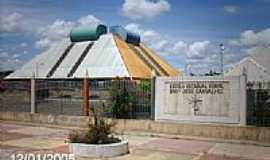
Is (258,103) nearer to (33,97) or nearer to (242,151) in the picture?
(242,151)

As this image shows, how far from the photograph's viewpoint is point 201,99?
12797 mm

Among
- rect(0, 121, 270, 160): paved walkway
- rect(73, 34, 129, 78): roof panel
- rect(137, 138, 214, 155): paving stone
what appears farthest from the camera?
rect(73, 34, 129, 78): roof panel

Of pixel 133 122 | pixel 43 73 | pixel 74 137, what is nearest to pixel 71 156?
pixel 74 137

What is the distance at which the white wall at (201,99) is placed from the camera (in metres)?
12.2

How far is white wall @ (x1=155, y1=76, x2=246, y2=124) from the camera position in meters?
12.2

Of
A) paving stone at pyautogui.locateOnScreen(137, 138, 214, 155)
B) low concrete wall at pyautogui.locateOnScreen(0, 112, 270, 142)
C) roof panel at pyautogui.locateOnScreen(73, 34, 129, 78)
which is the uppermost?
roof panel at pyautogui.locateOnScreen(73, 34, 129, 78)

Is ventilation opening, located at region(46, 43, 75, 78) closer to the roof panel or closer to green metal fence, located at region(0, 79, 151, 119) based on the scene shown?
the roof panel

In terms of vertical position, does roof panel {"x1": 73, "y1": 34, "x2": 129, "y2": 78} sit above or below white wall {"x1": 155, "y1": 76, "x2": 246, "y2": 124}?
above

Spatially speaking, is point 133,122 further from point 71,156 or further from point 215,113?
point 71,156

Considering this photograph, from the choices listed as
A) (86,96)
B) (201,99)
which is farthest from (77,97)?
(201,99)

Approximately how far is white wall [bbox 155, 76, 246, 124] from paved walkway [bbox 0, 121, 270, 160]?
972 millimetres

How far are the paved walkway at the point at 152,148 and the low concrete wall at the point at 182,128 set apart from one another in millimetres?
392

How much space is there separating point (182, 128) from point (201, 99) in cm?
114

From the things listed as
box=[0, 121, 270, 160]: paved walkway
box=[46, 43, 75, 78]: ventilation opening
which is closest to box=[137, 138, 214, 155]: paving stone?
box=[0, 121, 270, 160]: paved walkway
